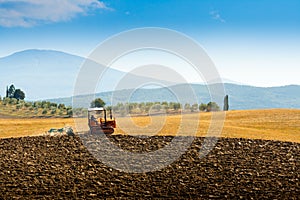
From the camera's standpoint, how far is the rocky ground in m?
8.17

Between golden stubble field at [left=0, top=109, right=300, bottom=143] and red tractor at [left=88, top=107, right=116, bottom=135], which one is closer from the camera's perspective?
red tractor at [left=88, top=107, right=116, bottom=135]

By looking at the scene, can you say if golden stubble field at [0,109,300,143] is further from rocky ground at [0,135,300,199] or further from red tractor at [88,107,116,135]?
rocky ground at [0,135,300,199]

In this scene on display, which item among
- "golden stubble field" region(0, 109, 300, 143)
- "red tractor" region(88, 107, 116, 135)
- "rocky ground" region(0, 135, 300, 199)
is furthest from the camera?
"golden stubble field" region(0, 109, 300, 143)

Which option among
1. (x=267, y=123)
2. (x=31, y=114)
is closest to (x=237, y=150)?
(x=267, y=123)

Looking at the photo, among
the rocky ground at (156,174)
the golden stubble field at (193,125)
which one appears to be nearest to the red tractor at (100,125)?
the rocky ground at (156,174)

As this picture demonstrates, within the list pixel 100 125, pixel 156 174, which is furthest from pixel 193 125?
pixel 156 174

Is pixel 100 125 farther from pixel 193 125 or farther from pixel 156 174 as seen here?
pixel 193 125

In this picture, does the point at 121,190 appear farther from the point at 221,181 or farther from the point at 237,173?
the point at 237,173

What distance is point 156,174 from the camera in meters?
9.43

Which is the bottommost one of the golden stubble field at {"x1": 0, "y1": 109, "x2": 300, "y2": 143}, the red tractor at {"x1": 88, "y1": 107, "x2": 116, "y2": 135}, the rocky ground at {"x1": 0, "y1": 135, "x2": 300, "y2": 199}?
the rocky ground at {"x1": 0, "y1": 135, "x2": 300, "y2": 199}

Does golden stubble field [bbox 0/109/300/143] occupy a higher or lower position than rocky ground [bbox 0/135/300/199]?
higher

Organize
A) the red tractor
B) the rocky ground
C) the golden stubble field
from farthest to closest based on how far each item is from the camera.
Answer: the golden stubble field < the red tractor < the rocky ground

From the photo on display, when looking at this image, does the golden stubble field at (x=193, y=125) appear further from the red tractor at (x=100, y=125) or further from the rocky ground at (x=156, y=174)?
the rocky ground at (x=156, y=174)

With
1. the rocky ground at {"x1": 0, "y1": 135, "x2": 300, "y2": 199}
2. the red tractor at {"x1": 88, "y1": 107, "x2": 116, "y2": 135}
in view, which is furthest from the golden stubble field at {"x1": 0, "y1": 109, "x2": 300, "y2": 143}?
the rocky ground at {"x1": 0, "y1": 135, "x2": 300, "y2": 199}
